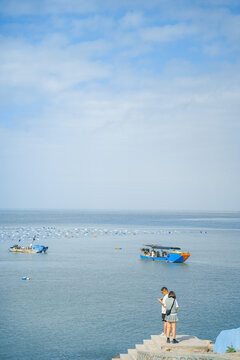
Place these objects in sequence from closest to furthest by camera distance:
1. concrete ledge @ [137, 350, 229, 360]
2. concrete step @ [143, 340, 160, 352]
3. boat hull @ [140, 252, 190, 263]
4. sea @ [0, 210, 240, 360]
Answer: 1. concrete ledge @ [137, 350, 229, 360]
2. concrete step @ [143, 340, 160, 352]
3. sea @ [0, 210, 240, 360]
4. boat hull @ [140, 252, 190, 263]

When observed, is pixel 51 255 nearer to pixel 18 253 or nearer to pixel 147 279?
pixel 18 253

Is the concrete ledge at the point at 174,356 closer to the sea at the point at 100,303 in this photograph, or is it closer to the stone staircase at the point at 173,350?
the stone staircase at the point at 173,350

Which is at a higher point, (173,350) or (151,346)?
(173,350)

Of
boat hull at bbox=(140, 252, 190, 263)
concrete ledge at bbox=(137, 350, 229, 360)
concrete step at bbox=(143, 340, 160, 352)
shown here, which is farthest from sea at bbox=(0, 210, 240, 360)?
concrete ledge at bbox=(137, 350, 229, 360)

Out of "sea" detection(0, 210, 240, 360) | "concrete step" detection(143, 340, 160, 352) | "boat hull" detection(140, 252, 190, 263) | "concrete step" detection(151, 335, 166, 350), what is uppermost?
"concrete step" detection(151, 335, 166, 350)

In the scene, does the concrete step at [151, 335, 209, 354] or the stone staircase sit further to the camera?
the concrete step at [151, 335, 209, 354]

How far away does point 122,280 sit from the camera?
48.2 metres

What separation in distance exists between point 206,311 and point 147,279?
16.8 meters

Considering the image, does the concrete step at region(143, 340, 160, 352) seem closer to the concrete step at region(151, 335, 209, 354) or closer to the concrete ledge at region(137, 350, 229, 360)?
the concrete step at region(151, 335, 209, 354)

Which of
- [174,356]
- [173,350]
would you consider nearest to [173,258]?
[173,350]

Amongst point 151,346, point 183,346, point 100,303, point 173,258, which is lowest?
point 100,303

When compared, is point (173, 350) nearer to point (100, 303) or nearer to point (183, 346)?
point (183, 346)

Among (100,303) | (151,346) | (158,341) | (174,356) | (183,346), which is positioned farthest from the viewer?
(100,303)

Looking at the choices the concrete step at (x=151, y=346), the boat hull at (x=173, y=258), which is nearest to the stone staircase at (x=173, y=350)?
the concrete step at (x=151, y=346)
